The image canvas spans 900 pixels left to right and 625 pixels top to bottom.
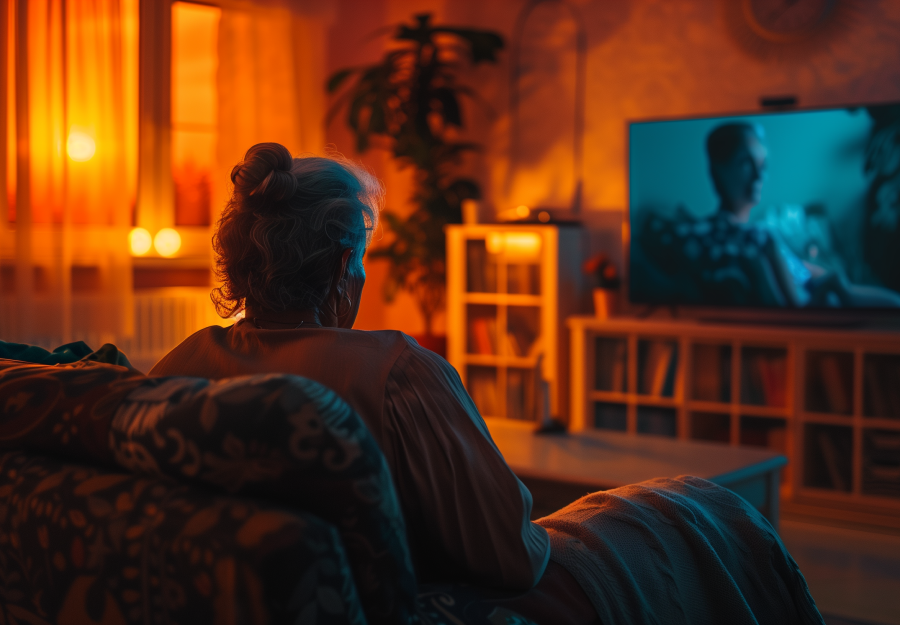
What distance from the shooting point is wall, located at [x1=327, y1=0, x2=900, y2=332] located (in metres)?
3.78

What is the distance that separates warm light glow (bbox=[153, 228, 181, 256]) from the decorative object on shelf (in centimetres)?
194

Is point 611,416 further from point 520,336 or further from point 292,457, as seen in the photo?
point 292,457

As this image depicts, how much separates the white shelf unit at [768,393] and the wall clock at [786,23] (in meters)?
1.25

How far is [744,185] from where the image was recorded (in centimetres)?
382

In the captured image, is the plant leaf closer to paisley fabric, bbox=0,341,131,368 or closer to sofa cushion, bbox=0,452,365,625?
paisley fabric, bbox=0,341,131,368

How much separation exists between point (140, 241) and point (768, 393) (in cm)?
285

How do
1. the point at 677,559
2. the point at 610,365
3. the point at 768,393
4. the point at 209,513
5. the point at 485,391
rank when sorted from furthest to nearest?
the point at 485,391
the point at 610,365
the point at 768,393
the point at 677,559
the point at 209,513

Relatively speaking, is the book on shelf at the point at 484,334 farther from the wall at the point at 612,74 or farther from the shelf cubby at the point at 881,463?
the shelf cubby at the point at 881,463

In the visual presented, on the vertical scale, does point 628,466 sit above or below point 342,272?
below

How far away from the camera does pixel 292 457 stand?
2.46 ft

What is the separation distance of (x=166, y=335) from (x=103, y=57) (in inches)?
49.3

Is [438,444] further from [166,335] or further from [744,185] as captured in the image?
[166,335]

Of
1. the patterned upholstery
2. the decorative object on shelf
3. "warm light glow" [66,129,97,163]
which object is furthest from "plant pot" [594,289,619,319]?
the patterned upholstery

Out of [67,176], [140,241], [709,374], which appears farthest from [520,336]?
[67,176]
